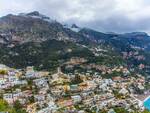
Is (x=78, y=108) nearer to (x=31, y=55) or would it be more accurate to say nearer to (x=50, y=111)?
(x=50, y=111)

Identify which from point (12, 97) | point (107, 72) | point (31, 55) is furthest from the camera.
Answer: point (31, 55)

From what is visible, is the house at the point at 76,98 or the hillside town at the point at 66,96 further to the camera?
the house at the point at 76,98


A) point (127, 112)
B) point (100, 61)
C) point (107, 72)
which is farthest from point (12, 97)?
point (100, 61)

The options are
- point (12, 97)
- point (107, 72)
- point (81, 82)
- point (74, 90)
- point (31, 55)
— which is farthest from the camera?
point (31, 55)

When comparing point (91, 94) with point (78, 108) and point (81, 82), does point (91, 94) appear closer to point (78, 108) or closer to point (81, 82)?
point (78, 108)

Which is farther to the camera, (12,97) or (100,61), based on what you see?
(100,61)

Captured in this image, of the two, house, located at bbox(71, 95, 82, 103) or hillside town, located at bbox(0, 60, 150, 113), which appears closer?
hillside town, located at bbox(0, 60, 150, 113)

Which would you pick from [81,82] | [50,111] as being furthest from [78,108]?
[81,82]

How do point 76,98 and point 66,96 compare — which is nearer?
point 76,98

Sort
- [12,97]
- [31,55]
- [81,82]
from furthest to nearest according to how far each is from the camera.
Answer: [31,55]
[81,82]
[12,97]
